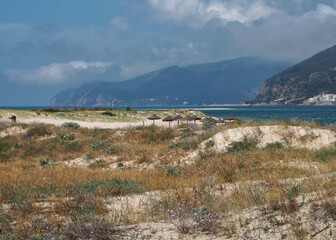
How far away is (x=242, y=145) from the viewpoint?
51.5 ft

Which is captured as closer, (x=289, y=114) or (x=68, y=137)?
(x=68, y=137)

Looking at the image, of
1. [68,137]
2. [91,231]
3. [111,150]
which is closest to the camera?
[91,231]

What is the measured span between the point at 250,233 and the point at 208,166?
664cm

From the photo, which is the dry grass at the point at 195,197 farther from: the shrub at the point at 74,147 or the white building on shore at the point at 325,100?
the white building on shore at the point at 325,100

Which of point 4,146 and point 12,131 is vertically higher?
point 12,131

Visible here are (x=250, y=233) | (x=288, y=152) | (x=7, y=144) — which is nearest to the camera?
(x=250, y=233)

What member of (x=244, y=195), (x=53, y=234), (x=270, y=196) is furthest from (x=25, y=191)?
(x=270, y=196)

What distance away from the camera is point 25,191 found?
6.95 meters

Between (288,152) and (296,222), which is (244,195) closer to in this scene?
(296,222)

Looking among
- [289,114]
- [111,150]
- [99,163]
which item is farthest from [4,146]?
[289,114]

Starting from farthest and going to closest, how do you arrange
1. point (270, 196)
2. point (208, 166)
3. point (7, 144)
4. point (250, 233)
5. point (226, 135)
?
point (7, 144)
point (226, 135)
point (208, 166)
point (270, 196)
point (250, 233)

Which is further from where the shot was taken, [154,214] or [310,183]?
[310,183]

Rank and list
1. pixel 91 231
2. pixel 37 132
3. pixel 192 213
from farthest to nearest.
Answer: pixel 37 132 < pixel 192 213 < pixel 91 231

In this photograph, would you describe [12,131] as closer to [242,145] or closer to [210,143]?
[210,143]
